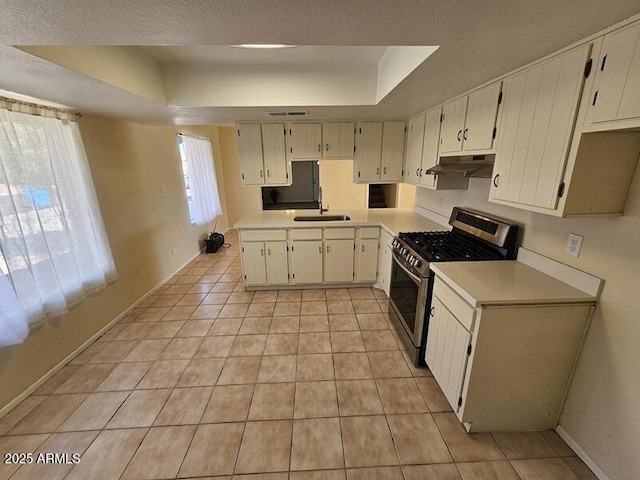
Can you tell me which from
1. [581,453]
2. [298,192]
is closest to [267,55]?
[581,453]

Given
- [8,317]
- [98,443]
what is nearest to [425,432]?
[98,443]

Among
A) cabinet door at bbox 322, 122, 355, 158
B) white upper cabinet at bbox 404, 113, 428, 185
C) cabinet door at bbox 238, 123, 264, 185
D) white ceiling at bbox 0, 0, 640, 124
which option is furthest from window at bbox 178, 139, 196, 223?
white upper cabinet at bbox 404, 113, 428, 185

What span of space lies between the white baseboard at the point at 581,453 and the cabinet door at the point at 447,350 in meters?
0.63

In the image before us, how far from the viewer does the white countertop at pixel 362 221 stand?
3078mm

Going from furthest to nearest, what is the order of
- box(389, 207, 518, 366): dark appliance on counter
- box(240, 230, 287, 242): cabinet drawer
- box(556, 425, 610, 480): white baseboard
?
1. box(240, 230, 287, 242): cabinet drawer
2. box(389, 207, 518, 366): dark appliance on counter
3. box(556, 425, 610, 480): white baseboard

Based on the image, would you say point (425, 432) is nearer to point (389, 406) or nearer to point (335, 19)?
point (389, 406)

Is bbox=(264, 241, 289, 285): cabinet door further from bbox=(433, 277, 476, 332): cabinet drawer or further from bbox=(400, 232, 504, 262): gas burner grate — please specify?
bbox=(433, 277, 476, 332): cabinet drawer

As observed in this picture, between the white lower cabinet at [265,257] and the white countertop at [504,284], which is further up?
the white countertop at [504,284]

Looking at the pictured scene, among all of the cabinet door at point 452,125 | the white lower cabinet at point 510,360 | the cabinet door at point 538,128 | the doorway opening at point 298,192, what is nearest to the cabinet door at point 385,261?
the cabinet door at point 452,125

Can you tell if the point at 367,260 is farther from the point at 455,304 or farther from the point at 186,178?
the point at 186,178

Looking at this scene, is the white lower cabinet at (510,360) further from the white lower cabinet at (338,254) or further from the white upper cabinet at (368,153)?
the white upper cabinet at (368,153)

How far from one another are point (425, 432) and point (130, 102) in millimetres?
3274

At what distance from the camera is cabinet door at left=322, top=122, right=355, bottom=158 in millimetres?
3422

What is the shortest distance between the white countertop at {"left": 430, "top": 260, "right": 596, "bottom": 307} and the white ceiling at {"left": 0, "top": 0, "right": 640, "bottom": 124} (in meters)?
1.24
